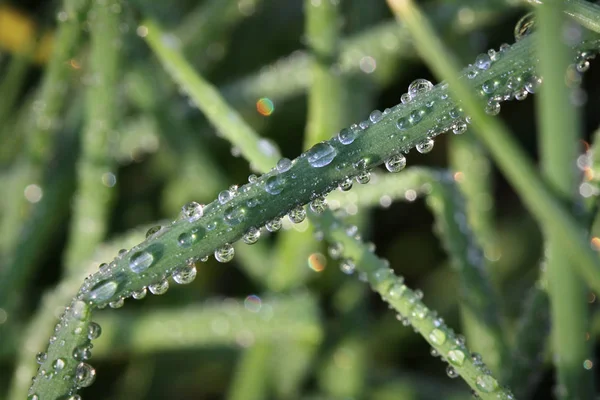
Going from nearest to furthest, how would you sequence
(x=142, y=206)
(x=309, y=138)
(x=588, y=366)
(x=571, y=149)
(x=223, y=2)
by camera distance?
(x=571, y=149) → (x=588, y=366) → (x=309, y=138) → (x=223, y=2) → (x=142, y=206)

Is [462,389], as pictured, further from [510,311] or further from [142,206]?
[142,206]

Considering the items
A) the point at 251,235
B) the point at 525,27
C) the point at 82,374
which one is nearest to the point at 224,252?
the point at 251,235

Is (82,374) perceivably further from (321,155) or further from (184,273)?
(321,155)

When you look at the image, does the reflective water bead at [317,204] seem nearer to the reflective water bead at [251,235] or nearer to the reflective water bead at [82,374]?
the reflective water bead at [251,235]

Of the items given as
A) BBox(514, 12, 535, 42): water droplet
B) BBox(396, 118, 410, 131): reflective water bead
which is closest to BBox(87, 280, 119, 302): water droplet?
BBox(396, 118, 410, 131): reflective water bead

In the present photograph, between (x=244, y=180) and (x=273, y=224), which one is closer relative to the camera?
(x=273, y=224)

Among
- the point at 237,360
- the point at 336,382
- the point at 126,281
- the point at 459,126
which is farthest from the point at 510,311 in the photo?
the point at 126,281

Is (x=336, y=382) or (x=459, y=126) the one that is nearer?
(x=459, y=126)
